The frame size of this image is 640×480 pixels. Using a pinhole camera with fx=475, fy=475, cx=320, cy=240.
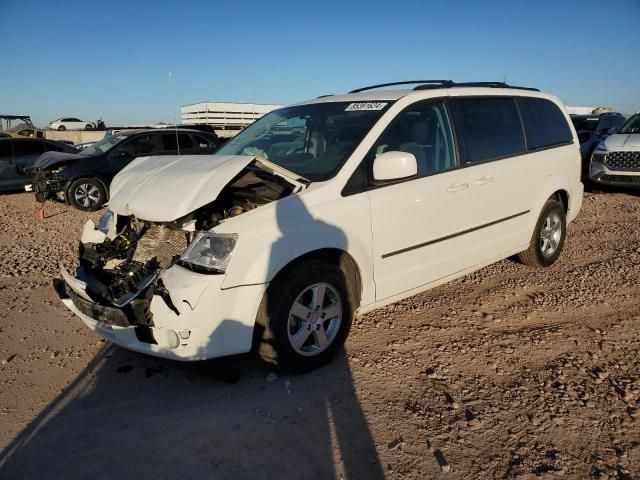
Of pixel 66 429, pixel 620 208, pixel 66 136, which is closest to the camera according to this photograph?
pixel 66 429

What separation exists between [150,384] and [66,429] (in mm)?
582

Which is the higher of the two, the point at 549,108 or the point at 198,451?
the point at 549,108

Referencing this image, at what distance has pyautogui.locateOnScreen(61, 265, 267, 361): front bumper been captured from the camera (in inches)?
108

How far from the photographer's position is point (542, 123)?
A: 16.4ft

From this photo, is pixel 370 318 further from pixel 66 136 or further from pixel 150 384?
pixel 66 136

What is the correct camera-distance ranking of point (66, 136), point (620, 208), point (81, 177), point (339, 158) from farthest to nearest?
point (66, 136), point (81, 177), point (620, 208), point (339, 158)

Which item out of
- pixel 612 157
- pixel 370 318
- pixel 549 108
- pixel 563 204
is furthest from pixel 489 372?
pixel 612 157

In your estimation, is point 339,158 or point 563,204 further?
point 563,204

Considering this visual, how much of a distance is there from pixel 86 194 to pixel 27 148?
3.26 m

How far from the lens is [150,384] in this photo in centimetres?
320

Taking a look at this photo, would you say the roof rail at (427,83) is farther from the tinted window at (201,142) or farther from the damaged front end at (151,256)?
the tinted window at (201,142)

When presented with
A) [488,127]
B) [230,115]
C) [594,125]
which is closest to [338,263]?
[488,127]

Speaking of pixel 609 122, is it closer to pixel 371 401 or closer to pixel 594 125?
pixel 594 125

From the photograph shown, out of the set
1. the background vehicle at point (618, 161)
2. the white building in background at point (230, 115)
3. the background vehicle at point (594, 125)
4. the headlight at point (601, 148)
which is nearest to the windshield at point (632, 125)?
the background vehicle at point (618, 161)
